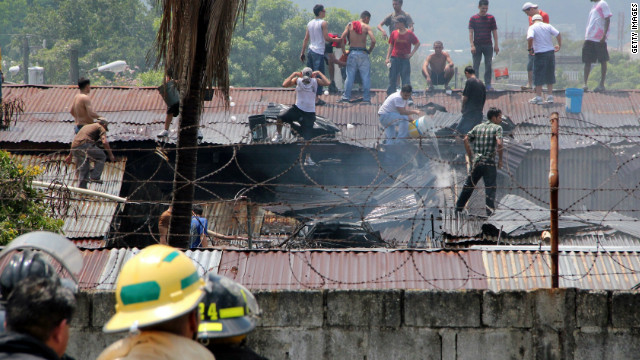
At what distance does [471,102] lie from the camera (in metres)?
11.9

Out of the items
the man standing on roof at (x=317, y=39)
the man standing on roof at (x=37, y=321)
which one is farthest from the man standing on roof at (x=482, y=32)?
the man standing on roof at (x=37, y=321)

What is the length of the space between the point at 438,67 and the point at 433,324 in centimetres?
1102

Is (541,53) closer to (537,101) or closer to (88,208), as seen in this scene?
(537,101)

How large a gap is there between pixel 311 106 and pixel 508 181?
3387 millimetres

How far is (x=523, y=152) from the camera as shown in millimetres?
11992

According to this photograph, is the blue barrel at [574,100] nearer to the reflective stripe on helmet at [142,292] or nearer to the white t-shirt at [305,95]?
the white t-shirt at [305,95]

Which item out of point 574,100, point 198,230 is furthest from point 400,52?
point 198,230

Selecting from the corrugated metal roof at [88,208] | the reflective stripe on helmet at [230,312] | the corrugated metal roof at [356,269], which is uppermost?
the reflective stripe on helmet at [230,312]

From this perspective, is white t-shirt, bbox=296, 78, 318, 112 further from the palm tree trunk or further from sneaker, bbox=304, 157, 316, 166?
the palm tree trunk

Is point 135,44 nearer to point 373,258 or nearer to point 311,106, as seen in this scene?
point 311,106

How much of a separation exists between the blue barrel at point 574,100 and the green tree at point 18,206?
372 inches

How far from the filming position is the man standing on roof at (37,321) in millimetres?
2438

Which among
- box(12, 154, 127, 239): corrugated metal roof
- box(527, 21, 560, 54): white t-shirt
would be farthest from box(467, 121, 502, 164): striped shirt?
box(527, 21, 560, 54): white t-shirt

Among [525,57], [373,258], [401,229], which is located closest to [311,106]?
[401,229]
